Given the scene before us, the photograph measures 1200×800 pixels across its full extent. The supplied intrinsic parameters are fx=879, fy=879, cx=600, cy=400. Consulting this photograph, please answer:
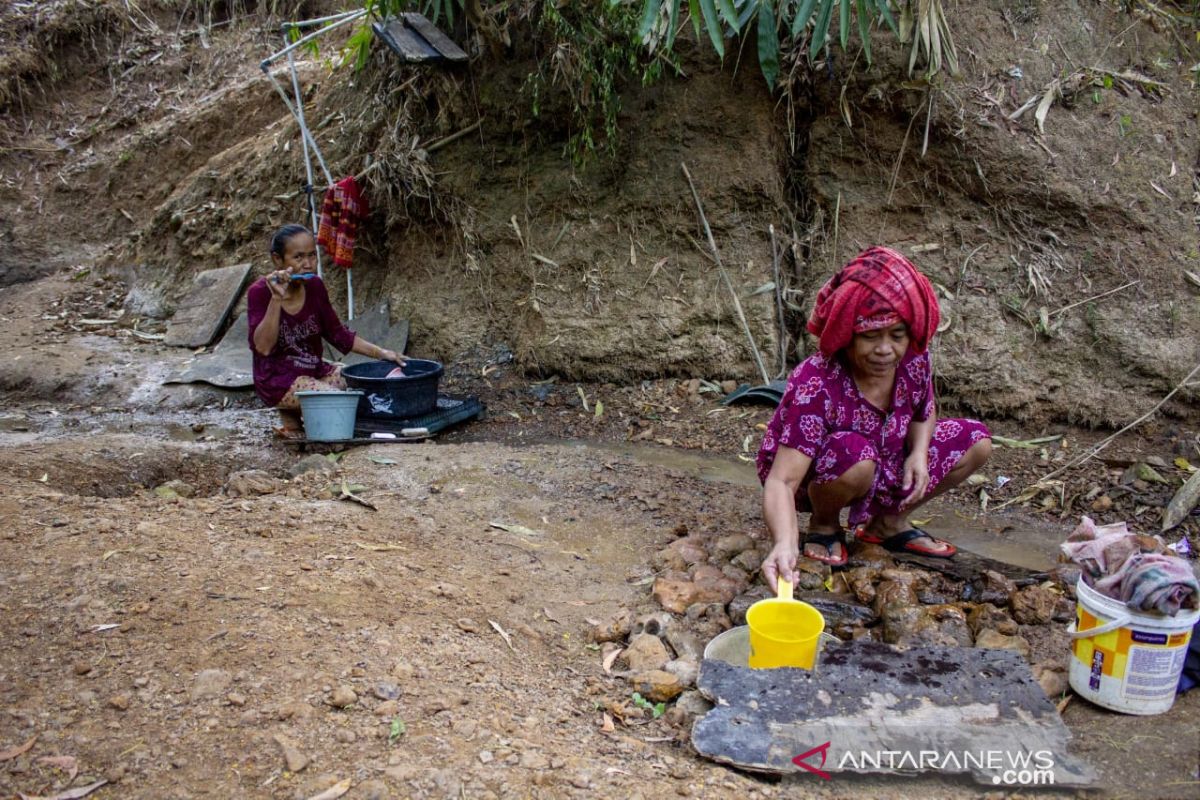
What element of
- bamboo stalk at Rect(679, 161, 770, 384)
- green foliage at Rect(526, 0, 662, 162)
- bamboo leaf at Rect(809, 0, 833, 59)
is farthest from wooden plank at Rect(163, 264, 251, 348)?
bamboo leaf at Rect(809, 0, 833, 59)

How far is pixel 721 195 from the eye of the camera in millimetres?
4980

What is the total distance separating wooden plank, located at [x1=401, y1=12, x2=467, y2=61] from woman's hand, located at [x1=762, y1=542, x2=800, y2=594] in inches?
153

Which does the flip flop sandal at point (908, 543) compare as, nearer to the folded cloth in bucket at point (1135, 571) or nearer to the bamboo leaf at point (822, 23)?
the folded cloth in bucket at point (1135, 571)

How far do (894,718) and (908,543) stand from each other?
3.54 ft

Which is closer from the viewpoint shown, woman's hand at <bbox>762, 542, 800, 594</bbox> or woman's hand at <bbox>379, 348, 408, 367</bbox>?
woman's hand at <bbox>762, 542, 800, 594</bbox>

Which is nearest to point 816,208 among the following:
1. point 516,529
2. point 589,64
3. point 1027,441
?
point 589,64

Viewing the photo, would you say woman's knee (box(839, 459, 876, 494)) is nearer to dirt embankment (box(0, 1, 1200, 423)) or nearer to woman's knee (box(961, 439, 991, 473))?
woman's knee (box(961, 439, 991, 473))

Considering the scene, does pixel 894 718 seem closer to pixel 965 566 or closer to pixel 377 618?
pixel 965 566

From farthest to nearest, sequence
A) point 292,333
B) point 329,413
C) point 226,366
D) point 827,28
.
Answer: point 226,366, point 292,333, point 329,413, point 827,28

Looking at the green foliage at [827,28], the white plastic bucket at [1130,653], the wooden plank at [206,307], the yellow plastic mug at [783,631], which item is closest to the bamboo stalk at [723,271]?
the green foliage at [827,28]

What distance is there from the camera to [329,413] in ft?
13.6

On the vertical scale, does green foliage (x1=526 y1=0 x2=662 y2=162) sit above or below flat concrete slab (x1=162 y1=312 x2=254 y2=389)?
above

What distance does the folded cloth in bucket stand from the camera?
185 centimetres

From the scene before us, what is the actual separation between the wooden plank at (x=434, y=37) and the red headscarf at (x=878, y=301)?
3442 millimetres
